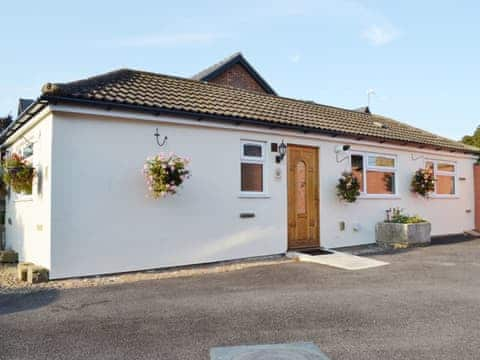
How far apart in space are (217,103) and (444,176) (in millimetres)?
9603

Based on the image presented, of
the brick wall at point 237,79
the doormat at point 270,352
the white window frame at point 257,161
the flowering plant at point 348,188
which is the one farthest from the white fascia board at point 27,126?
the brick wall at point 237,79

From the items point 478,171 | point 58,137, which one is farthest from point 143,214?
point 478,171

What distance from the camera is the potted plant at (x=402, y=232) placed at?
10.5m

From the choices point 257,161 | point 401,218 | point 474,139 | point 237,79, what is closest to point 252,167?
point 257,161

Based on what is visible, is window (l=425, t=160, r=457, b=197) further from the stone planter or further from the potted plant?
the stone planter

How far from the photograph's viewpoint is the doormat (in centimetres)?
335

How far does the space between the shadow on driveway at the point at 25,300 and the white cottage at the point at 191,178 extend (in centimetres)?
75

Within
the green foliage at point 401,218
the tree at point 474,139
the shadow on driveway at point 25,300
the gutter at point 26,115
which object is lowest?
the shadow on driveway at point 25,300

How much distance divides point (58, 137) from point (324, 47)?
318 inches

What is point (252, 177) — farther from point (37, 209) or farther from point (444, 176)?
point (444, 176)

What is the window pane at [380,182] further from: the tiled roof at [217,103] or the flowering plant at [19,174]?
the flowering plant at [19,174]

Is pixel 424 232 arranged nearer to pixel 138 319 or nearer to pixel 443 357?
pixel 443 357

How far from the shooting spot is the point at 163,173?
22.8 ft

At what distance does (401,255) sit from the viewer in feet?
30.2
